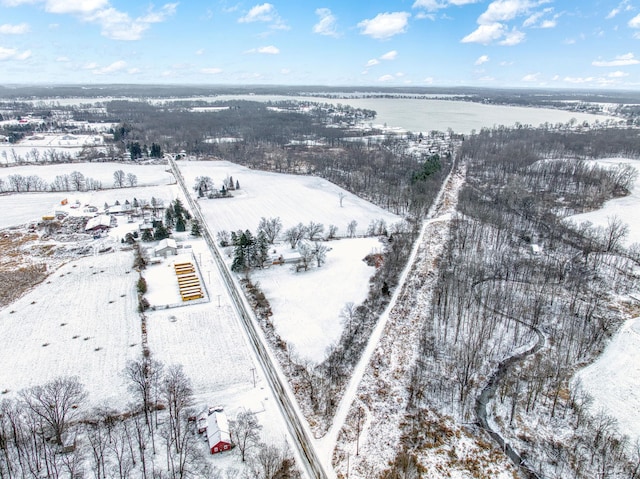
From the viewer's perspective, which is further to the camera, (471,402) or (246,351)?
(246,351)

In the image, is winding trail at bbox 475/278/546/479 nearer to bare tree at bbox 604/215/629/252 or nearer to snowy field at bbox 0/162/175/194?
bare tree at bbox 604/215/629/252

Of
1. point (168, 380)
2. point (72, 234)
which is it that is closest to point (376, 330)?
point (168, 380)

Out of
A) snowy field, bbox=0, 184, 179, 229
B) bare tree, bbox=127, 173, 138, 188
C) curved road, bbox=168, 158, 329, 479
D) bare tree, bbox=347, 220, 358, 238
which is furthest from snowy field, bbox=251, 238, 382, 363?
bare tree, bbox=127, 173, 138, 188

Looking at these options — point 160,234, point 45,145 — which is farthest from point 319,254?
point 45,145

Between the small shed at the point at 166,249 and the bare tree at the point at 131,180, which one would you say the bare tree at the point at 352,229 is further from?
the bare tree at the point at 131,180

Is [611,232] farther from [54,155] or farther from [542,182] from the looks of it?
[54,155]

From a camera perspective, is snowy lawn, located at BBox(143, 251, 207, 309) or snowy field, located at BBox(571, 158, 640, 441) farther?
snowy lawn, located at BBox(143, 251, 207, 309)
